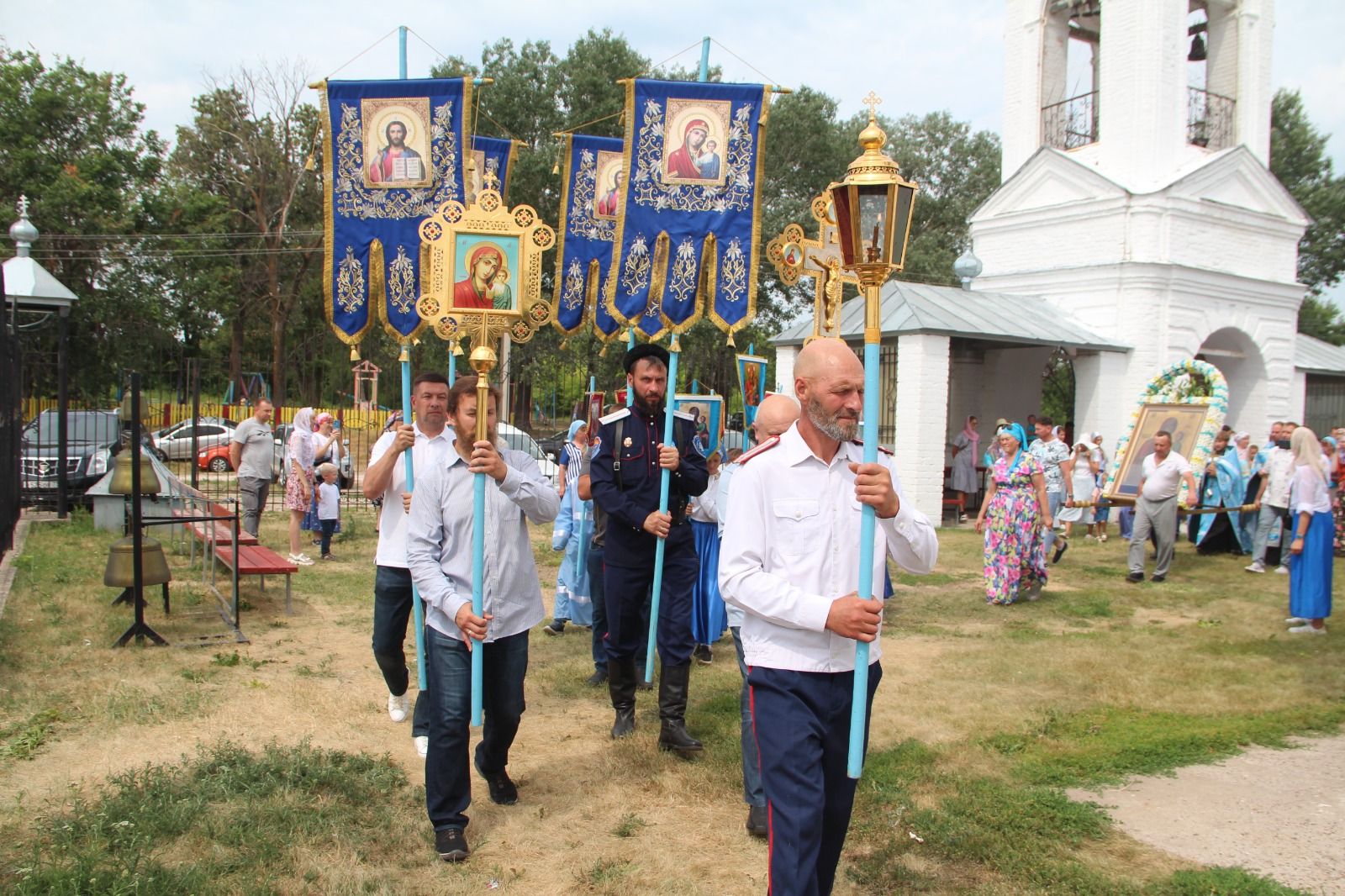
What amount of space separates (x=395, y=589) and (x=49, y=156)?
105ft

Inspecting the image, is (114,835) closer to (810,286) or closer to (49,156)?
(810,286)

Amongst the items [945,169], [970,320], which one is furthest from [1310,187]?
[970,320]

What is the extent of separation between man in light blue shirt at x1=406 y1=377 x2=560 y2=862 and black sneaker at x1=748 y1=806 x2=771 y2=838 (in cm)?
116

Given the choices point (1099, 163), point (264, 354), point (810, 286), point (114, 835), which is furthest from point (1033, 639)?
point (264, 354)

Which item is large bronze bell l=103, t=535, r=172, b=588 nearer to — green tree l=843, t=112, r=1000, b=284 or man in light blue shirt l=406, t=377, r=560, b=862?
man in light blue shirt l=406, t=377, r=560, b=862

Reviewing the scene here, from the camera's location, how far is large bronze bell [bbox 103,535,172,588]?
324 inches

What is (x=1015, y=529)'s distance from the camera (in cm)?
1084

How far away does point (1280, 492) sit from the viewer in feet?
40.2

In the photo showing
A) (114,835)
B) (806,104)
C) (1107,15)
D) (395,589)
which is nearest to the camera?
(114,835)

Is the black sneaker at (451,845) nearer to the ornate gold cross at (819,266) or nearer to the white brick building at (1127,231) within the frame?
the ornate gold cross at (819,266)

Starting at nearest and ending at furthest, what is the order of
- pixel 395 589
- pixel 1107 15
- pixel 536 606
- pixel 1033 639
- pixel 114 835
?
pixel 114 835
pixel 536 606
pixel 395 589
pixel 1033 639
pixel 1107 15

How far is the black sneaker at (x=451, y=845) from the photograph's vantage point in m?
4.36

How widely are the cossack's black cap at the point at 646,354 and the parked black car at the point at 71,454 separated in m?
11.9

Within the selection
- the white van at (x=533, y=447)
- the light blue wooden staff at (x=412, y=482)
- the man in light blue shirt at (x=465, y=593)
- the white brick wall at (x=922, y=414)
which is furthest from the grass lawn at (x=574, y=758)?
the white van at (x=533, y=447)
